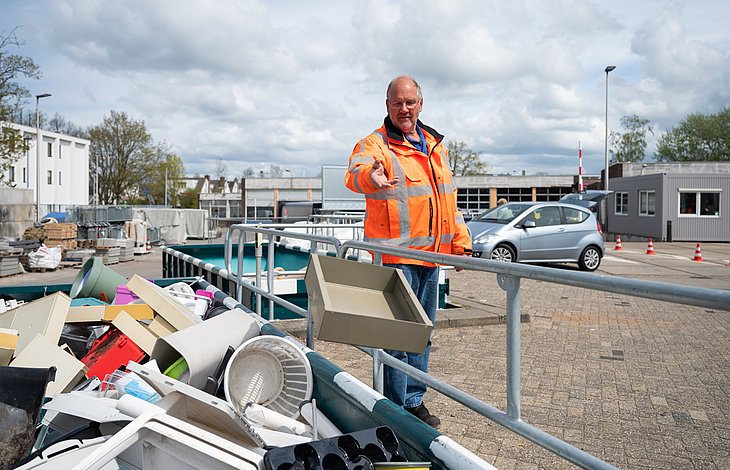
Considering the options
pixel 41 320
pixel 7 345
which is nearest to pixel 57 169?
pixel 41 320

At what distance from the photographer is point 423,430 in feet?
5.64

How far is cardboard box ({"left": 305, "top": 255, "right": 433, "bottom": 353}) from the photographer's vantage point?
1.87m

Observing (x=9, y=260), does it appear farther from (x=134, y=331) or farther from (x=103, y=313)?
(x=134, y=331)

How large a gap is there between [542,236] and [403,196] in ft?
36.0

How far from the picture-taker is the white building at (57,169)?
47.6 metres

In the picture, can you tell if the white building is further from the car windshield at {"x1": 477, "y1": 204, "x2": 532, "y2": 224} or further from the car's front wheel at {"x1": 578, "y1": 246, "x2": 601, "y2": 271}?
the car's front wheel at {"x1": 578, "y1": 246, "x2": 601, "y2": 271}

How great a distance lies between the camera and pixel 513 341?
1.67 meters

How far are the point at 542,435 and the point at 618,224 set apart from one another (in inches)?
1297

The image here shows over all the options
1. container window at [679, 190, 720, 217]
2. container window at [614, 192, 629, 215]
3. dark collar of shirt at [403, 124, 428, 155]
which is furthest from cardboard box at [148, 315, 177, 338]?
container window at [614, 192, 629, 215]

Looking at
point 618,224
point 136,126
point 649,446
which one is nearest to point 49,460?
point 649,446

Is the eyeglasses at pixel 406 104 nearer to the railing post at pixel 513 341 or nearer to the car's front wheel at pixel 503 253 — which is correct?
the railing post at pixel 513 341

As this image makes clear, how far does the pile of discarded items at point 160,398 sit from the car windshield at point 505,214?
11.0 meters

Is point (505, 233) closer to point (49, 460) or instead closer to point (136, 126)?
point (49, 460)

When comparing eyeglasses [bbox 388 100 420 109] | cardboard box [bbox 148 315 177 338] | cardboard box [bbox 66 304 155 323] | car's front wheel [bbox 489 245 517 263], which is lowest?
car's front wheel [bbox 489 245 517 263]
